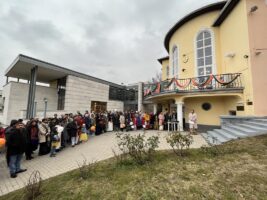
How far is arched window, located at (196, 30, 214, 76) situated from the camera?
1275 centimetres

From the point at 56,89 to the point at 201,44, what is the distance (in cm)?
1878

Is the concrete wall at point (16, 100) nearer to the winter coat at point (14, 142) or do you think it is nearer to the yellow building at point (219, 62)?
the yellow building at point (219, 62)

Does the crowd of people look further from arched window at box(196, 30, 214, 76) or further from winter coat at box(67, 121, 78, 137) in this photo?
arched window at box(196, 30, 214, 76)

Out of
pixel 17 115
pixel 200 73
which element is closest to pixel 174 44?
pixel 200 73

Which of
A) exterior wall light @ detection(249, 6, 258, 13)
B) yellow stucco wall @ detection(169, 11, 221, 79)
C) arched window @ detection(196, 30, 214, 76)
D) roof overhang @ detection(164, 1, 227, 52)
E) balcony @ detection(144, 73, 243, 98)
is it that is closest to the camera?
exterior wall light @ detection(249, 6, 258, 13)

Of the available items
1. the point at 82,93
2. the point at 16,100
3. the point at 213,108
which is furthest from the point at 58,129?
the point at 16,100

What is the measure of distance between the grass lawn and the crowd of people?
1.78 metres

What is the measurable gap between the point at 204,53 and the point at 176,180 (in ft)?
40.3

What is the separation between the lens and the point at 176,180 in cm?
358

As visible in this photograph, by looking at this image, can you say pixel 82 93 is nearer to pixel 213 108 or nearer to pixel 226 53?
pixel 213 108

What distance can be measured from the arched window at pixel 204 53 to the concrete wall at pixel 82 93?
14948mm

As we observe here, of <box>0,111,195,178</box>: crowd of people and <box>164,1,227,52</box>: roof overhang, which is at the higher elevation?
<box>164,1,227,52</box>: roof overhang

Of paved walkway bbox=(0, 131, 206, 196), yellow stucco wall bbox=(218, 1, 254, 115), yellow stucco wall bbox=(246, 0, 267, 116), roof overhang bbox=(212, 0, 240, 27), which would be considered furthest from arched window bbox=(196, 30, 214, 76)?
paved walkway bbox=(0, 131, 206, 196)

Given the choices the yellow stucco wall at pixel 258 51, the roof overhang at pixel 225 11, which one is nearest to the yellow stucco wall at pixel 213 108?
the yellow stucco wall at pixel 258 51
